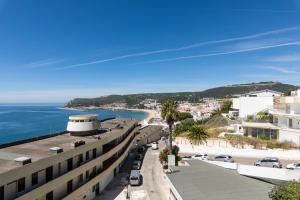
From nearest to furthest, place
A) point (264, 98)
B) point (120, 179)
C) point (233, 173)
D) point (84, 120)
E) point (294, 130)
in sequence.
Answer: point (233, 173)
point (84, 120)
point (120, 179)
point (294, 130)
point (264, 98)

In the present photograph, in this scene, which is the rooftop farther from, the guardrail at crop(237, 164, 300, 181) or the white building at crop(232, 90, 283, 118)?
the guardrail at crop(237, 164, 300, 181)

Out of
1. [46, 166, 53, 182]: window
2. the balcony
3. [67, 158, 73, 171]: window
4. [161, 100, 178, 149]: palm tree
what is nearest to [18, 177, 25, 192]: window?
[46, 166, 53, 182]: window

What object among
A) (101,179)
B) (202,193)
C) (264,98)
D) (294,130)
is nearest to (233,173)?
(202,193)

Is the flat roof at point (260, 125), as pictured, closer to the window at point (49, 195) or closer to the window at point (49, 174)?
the window at point (49, 174)

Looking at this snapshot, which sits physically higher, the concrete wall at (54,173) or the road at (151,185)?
the concrete wall at (54,173)

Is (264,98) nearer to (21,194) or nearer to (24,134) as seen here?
(21,194)

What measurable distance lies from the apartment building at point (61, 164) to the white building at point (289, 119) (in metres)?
32.2

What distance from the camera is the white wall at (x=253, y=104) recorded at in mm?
81625

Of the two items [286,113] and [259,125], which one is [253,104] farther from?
[286,113]

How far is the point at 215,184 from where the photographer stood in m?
30.1

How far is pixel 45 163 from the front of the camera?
90.9 feet

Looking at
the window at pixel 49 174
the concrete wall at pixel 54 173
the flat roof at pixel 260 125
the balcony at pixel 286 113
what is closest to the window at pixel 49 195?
the concrete wall at pixel 54 173

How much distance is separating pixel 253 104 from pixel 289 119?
77.1 feet

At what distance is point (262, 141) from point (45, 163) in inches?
1819
